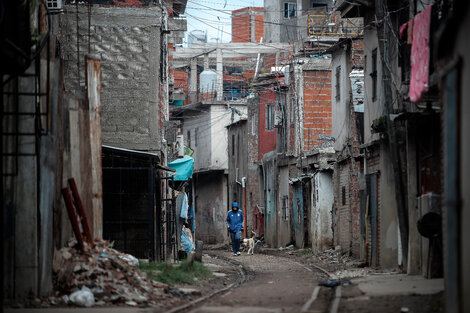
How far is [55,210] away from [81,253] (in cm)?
105

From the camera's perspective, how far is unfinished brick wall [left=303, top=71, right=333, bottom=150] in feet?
125

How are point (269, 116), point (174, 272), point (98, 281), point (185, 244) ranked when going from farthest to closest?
point (269, 116) → point (185, 244) → point (174, 272) → point (98, 281)

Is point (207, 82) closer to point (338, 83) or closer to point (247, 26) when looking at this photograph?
point (247, 26)

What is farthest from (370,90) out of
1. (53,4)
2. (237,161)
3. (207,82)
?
(207,82)

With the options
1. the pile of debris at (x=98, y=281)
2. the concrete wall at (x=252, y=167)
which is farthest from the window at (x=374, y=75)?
the concrete wall at (x=252, y=167)

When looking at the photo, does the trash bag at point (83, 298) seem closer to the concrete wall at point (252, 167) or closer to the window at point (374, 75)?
the window at point (374, 75)

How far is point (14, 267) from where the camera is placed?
13.8 m

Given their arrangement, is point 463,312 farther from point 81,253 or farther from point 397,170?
point 397,170

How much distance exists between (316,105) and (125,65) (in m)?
16.0

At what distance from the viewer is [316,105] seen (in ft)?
126

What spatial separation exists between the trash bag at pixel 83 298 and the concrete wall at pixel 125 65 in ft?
31.9

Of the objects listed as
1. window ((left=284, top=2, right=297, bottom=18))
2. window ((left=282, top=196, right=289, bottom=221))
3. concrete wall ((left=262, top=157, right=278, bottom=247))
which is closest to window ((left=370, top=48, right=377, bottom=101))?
window ((left=282, top=196, right=289, bottom=221))

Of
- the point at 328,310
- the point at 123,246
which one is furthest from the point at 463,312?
the point at 123,246

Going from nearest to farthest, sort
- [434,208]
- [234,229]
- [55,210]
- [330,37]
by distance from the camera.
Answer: [55,210] < [434,208] < [234,229] < [330,37]
